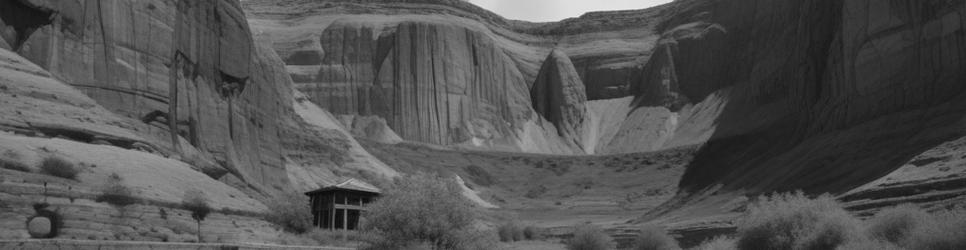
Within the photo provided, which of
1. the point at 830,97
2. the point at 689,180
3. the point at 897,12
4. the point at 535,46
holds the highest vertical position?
the point at 535,46

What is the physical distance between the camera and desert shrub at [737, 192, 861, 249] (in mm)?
29484

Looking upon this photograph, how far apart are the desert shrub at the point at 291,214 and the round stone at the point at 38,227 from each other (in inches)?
444

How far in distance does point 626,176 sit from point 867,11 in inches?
1193

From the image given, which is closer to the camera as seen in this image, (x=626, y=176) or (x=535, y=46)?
(x=626, y=176)

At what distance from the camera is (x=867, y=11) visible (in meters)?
52.1

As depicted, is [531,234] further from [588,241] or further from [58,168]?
[58,168]

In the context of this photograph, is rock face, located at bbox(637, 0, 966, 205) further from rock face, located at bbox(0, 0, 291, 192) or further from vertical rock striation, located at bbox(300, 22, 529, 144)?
rock face, located at bbox(0, 0, 291, 192)

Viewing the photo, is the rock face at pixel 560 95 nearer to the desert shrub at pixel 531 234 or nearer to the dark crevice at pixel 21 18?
the desert shrub at pixel 531 234

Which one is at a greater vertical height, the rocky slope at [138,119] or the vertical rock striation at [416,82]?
the vertical rock striation at [416,82]

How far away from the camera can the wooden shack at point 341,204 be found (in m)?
40.8

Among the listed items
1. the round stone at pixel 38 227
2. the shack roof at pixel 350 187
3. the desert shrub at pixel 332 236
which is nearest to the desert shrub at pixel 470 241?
the desert shrub at pixel 332 236

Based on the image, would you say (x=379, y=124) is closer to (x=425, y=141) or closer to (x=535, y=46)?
(x=425, y=141)

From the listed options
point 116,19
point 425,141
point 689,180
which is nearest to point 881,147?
point 689,180

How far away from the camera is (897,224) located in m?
29.1
